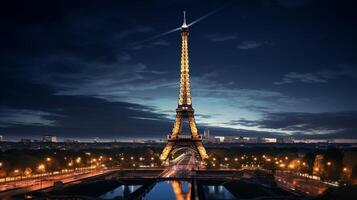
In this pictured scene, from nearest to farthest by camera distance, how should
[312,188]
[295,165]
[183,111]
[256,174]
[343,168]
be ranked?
[312,188] < [343,168] < [256,174] < [295,165] < [183,111]

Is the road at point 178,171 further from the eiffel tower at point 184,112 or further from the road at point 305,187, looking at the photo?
the road at point 305,187

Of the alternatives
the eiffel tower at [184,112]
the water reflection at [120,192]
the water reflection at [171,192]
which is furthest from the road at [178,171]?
the water reflection at [120,192]

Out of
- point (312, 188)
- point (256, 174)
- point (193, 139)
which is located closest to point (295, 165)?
point (256, 174)

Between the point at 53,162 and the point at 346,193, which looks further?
the point at 53,162

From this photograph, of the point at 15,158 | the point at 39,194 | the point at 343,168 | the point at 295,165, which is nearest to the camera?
the point at 39,194

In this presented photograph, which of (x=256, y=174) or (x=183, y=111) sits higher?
(x=183, y=111)

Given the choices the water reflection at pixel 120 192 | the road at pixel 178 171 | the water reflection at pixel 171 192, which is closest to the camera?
the water reflection at pixel 171 192

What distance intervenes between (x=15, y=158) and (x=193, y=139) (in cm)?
4066

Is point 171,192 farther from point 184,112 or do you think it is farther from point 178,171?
point 184,112

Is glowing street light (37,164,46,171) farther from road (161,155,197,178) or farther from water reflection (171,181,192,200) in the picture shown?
water reflection (171,181,192,200)

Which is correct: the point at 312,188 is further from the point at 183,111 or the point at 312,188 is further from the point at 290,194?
the point at 183,111

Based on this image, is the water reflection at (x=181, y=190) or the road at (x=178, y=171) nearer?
the water reflection at (x=181, y=190)

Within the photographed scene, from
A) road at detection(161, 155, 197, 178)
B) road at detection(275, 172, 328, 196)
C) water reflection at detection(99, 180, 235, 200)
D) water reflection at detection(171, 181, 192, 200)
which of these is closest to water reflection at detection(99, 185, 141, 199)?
water reflection at detection(99, 180, 235, 200)

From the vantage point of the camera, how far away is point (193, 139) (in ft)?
334
